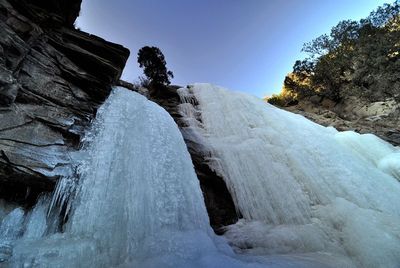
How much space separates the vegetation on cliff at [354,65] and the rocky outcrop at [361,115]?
0.51m

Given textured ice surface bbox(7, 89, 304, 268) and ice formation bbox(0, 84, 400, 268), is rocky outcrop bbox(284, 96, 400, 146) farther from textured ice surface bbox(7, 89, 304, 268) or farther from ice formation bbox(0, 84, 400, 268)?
textured ice surface bbox(7, 89, 304, 268)

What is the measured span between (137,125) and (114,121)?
20.3 inches

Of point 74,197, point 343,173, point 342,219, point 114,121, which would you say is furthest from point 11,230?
point 343,173

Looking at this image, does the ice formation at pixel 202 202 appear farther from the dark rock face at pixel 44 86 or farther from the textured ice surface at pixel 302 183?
the dark rock face at pixel 44 86

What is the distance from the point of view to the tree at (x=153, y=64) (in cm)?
1529

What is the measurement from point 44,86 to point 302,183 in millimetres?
6144

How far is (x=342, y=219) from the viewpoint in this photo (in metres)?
5.73

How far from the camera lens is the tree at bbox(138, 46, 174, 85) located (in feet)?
50.2

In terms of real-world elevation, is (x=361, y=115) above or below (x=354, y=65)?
below

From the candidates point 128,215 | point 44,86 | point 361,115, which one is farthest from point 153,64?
point 128,215

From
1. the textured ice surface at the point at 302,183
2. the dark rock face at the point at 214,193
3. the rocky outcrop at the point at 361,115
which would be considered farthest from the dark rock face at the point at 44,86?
the rocky outcrop at the point at 361,115

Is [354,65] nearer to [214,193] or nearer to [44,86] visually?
[214,193]

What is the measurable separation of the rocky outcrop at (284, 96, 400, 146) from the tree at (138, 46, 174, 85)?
7.97 metres

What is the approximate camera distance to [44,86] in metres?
5.60
